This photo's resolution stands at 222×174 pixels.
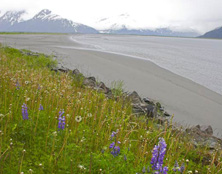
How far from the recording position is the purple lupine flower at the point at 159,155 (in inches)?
111

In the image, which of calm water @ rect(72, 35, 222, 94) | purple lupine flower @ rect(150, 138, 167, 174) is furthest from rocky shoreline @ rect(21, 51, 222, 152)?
calm water @ rect(72, 35, 222, 94)

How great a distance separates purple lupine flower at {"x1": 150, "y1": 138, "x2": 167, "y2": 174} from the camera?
9.24 ft

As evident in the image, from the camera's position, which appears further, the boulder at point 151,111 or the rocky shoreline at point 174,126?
the boulder at point 151,111

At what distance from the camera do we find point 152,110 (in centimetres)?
939

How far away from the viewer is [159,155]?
2955mm

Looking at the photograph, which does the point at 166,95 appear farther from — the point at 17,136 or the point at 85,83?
the point at 17,136

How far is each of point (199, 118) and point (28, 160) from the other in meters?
9.03

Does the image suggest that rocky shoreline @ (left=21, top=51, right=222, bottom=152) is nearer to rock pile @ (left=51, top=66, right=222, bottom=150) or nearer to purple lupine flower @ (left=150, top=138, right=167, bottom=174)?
rock pile @ (left=51, top=66, right=222, bottom=150)

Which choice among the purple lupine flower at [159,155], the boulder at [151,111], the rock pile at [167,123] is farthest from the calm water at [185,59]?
the purple lupine flower at [159,155]

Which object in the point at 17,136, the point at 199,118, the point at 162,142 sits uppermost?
the point at 162,142

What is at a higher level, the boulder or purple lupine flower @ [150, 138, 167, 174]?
purple lupine flower @ [150, 138, 167, 174]

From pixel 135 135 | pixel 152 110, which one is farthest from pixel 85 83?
pixel 135 135

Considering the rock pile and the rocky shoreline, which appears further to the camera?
the rock pile

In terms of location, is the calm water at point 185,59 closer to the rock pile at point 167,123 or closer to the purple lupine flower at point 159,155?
the rock pile at point 167,123
